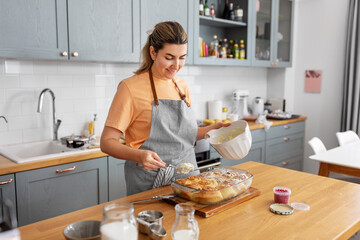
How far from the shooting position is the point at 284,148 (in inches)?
166

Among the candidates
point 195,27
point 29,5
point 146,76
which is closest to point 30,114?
point 29,5

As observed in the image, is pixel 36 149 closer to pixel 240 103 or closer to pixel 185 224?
pixel 185 224

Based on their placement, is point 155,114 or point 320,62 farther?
point 320,62

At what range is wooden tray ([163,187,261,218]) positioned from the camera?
53.6 inches

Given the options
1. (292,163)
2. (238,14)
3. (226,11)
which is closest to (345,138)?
(292,163)

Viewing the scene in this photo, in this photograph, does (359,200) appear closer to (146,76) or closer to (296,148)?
(146,76)

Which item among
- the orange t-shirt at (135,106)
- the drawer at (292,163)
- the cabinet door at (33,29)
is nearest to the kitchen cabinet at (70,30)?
the cabinet door at (33,29)

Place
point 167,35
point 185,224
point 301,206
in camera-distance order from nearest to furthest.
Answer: point 185,224
point 301,206
point 167,35

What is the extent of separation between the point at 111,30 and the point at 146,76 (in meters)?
1.03

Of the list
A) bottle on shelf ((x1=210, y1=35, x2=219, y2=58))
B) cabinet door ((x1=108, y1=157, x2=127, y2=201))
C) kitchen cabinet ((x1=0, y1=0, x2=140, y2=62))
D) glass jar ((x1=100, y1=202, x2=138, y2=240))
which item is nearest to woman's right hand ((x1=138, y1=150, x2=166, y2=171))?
glass jar ((x1=100, y1=202, x2=138, y2=240))

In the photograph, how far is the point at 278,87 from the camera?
4773 millimetres

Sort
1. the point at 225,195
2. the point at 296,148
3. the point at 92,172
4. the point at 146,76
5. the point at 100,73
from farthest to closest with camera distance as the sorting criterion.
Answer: the point at 296,148, the point at 100,73, the point at 92,172, the point at 146,76, the point at 225,195

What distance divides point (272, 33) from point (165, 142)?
9.82 feet

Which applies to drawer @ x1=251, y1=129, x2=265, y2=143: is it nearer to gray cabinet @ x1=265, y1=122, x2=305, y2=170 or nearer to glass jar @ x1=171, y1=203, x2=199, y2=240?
gray cabinet @ x1=265, y1=122, x2=305, y2=170
